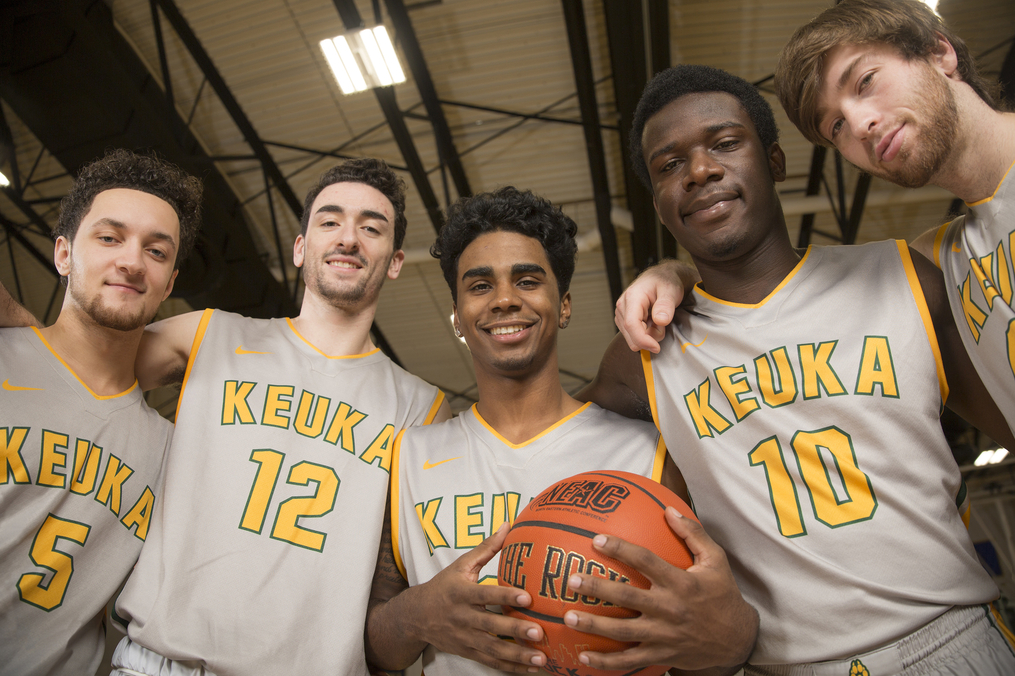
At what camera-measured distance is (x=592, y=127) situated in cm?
690

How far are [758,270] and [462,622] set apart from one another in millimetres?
1444

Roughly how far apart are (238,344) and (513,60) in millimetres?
5175

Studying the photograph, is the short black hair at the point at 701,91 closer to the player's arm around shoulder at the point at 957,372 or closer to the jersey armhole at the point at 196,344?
the player's arm around shoulder at the point at 957,372

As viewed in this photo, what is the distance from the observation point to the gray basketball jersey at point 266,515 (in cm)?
205

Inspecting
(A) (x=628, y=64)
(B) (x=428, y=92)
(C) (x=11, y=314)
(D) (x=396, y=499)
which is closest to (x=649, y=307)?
(D) (x=396, y=499)

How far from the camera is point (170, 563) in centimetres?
212

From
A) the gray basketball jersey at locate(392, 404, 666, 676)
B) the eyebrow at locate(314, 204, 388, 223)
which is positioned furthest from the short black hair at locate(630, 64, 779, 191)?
the eyebrow at locate(314, 204, 388, 223)

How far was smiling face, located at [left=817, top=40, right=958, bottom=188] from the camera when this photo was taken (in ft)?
5.62

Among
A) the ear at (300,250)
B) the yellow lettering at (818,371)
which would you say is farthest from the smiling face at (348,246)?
the yellow lettering at (818,371)

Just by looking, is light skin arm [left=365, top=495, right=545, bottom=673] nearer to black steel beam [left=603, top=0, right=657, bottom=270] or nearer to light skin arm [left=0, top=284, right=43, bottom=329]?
light skin arm [left=0, top=284, right=43, bottom=329]

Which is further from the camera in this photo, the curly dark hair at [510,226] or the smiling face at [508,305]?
the curly dark hair at [510,226]

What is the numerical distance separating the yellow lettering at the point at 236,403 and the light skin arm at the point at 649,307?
1426mm

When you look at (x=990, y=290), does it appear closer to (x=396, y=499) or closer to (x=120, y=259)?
(x=396, y=499)

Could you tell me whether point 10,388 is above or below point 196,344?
below
